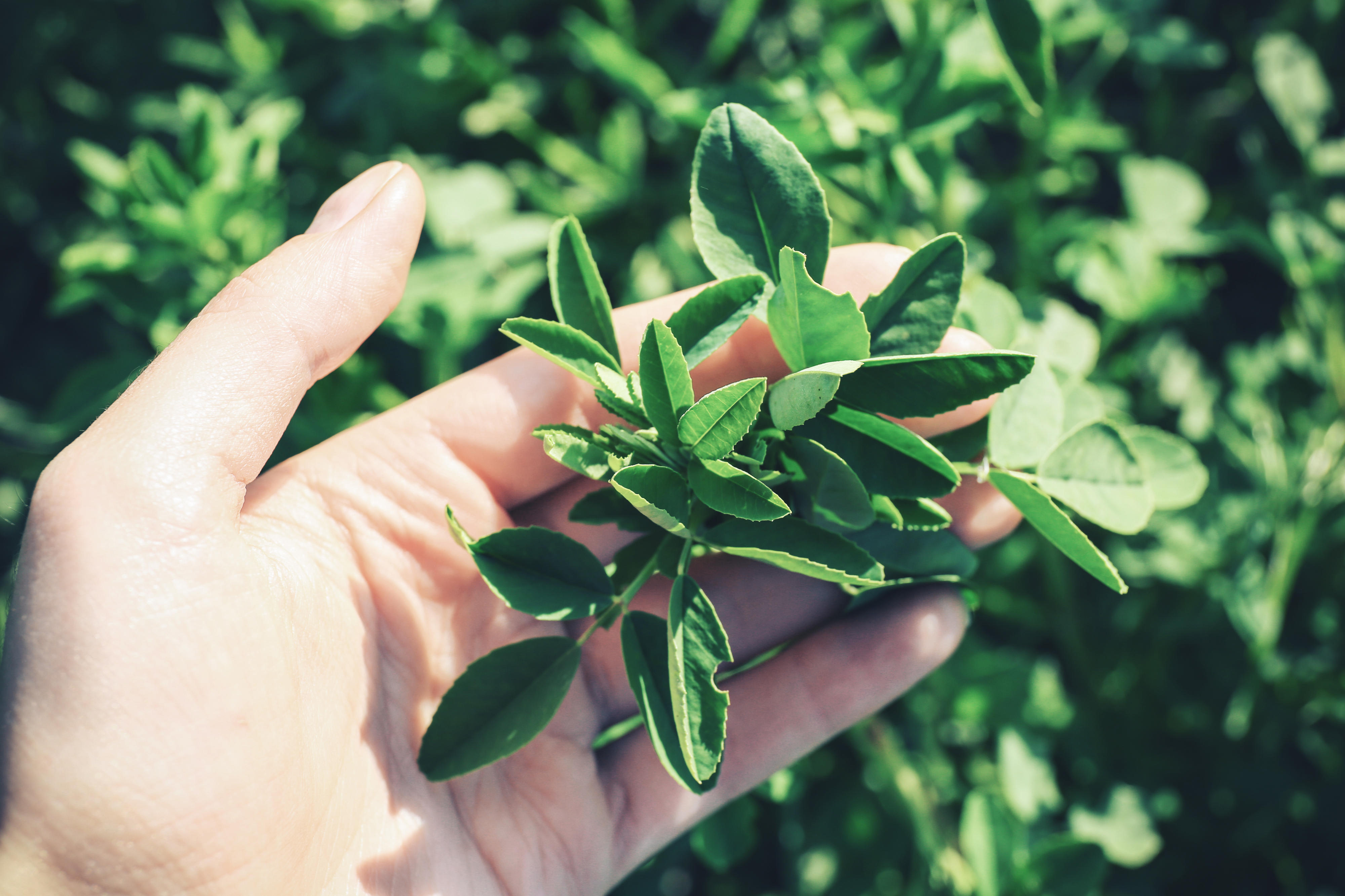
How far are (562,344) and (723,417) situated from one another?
0.85ft

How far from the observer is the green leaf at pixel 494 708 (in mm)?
1163

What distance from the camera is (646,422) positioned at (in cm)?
110

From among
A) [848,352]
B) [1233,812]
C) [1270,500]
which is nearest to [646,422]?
[848,352]

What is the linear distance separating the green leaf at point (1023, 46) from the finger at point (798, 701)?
733 mm

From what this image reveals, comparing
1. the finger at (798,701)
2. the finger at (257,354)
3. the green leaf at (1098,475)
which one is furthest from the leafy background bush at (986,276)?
the finger at (257,354)

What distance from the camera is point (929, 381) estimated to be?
103 cm

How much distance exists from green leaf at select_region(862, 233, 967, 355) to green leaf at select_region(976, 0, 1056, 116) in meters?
0.27

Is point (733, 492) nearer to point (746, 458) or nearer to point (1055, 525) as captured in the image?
point (746, 458)

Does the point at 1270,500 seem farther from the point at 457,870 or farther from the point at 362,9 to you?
the point at 362,9

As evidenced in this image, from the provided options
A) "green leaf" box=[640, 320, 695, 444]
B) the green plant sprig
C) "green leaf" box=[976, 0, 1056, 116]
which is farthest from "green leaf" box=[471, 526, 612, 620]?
"green leaf" box=[976, 0, 1056, 116]

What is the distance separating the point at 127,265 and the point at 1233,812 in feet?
7.56

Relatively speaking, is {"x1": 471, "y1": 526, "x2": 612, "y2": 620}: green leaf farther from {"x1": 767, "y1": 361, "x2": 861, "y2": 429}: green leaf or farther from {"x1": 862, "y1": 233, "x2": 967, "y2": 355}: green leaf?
{"x1": 862, "y1": 233, "x2": 967, "y2": 355}: green leaf

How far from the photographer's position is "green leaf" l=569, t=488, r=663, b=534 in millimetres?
1178

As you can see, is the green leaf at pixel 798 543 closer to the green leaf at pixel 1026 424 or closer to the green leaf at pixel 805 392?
the green leaf at pixel 805 392
